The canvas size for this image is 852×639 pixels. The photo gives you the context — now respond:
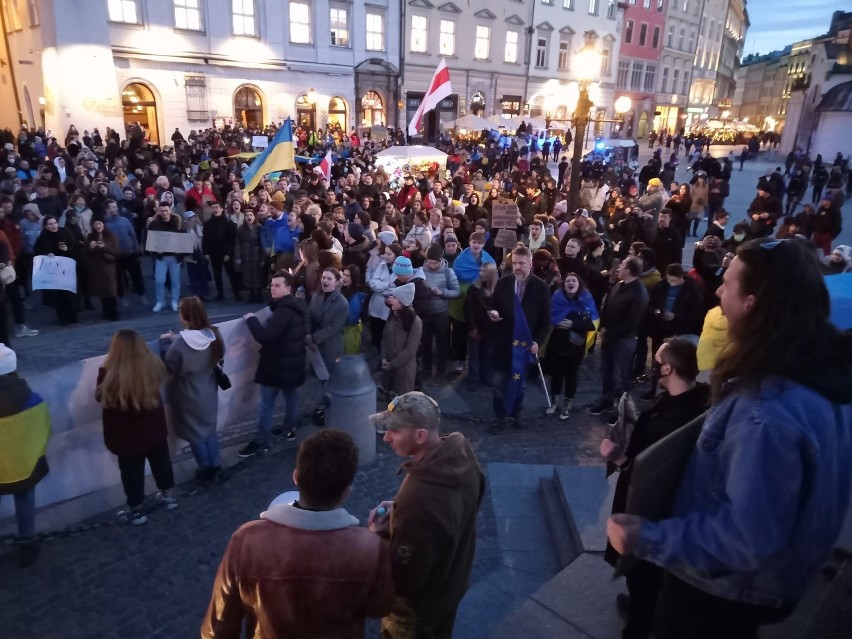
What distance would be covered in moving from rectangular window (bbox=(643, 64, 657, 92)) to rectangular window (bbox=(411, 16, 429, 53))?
2817 centimetres

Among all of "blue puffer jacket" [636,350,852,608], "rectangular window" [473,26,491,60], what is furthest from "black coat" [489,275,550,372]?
"rectangular window" [473,26,491,60]

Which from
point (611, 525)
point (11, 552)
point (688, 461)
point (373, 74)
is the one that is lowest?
point (11, 552)

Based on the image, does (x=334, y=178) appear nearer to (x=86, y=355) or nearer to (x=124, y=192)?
(x=124, y=192)

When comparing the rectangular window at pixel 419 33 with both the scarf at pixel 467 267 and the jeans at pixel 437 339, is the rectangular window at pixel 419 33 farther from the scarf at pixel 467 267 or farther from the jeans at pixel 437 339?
the jeans at pixel 437 339

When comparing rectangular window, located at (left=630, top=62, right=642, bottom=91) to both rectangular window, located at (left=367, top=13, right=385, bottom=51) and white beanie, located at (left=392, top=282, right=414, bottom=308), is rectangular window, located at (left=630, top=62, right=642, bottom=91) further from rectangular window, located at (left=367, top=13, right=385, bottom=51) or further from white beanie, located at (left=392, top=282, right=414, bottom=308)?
white beanie, located at (left=392, top=282, right=414, bottom=308)

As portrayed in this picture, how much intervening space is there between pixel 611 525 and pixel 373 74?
3576cm

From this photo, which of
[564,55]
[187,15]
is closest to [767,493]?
[187,15]

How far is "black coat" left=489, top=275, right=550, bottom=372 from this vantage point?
596cm

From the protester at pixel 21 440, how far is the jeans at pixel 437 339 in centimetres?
417

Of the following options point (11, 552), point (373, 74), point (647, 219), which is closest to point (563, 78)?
point (373, 74)

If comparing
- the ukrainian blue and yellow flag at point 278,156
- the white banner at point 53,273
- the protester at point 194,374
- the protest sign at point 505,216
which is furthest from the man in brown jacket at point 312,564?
the ukrainian blue and yellow flag at point 278,156

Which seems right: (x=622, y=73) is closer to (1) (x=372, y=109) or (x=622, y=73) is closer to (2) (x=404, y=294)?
(1) (x=372, y=109)

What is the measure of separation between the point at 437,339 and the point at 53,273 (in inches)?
227

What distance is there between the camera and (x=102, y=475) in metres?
5.14
